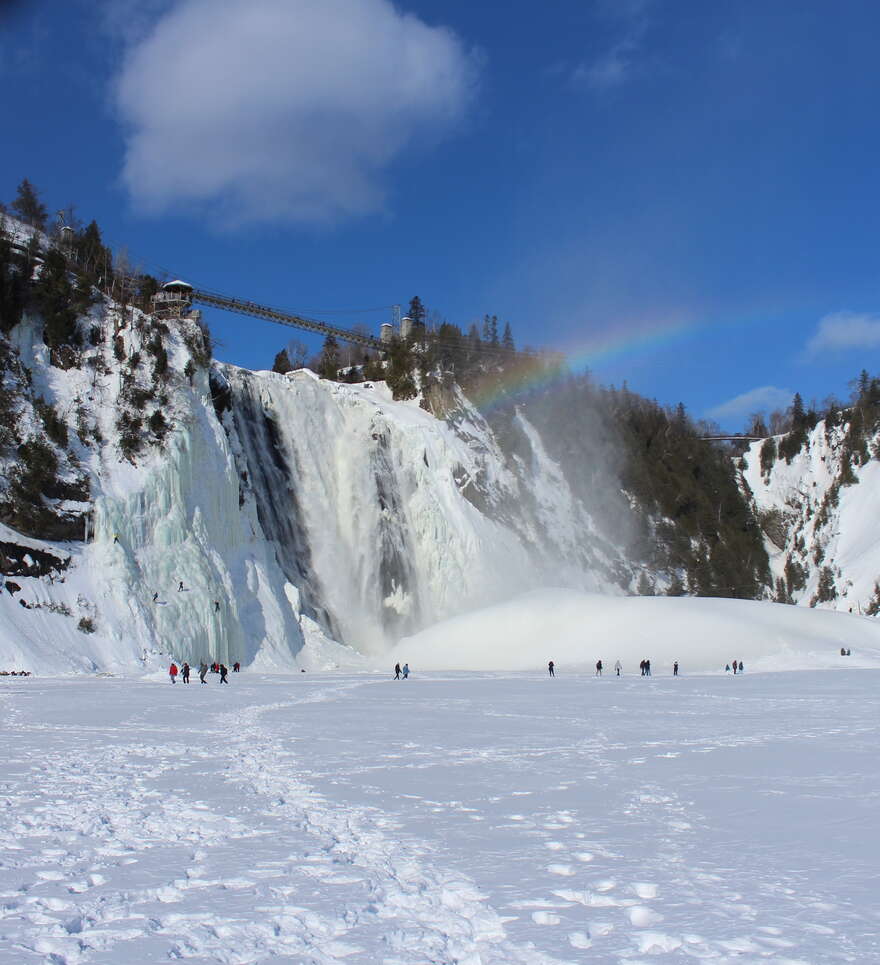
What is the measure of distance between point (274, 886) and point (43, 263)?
147 ft

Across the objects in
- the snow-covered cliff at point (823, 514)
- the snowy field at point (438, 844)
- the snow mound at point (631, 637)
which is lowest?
the snowy field at point (438, 844)

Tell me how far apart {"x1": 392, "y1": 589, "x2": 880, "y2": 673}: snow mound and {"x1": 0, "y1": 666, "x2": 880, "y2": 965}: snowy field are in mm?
32788

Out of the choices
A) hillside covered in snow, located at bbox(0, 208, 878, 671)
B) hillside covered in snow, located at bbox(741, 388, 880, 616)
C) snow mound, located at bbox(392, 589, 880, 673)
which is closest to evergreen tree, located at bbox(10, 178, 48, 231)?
hillside covered in snow, located at bbox(0, 208, 878, 671)

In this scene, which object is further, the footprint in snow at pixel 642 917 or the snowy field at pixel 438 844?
the footprint in snow at pixel 642 917

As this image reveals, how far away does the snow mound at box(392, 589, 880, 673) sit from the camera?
49.2 meters

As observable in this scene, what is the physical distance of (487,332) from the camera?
95250 millimetres

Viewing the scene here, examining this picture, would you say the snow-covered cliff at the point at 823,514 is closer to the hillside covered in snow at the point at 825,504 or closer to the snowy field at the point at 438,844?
the hillside covered in snow at the point at 825,504

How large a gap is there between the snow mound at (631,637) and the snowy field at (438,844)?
3279cm

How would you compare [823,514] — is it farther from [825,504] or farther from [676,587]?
[676,587]

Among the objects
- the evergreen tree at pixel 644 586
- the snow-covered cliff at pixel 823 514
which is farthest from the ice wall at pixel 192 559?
the snow-covered cliff at pixel 823 514

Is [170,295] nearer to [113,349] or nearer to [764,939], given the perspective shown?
[113,349]

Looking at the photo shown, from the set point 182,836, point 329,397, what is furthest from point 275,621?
point 182,836

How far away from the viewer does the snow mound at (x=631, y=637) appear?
161 ft

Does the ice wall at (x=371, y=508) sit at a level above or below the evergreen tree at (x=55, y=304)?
below
